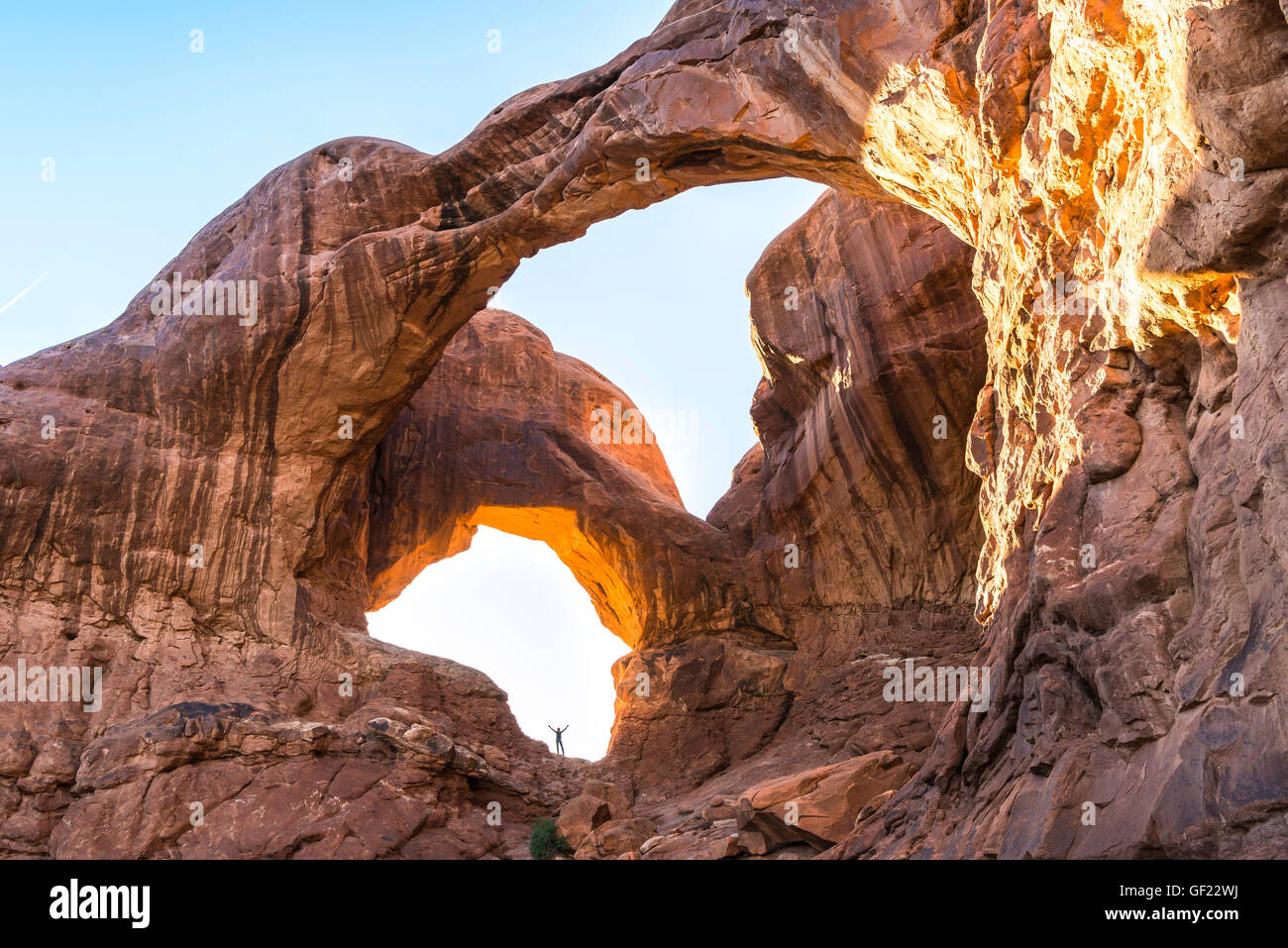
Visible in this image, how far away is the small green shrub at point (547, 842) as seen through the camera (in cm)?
1537

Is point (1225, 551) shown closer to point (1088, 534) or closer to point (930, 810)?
point (1088, 534)

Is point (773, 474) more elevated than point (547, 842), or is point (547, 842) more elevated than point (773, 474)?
point (773, 474)

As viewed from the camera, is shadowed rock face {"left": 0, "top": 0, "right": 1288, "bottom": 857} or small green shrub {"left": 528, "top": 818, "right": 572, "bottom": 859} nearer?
shadowed rock face {"left": 0, "top": 0, "right": 1288, "bottom": 857}

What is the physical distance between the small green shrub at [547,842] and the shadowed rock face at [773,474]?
899 millimetres

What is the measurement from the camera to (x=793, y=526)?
23328 mm

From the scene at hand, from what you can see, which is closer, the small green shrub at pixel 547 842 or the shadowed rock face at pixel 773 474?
the shadowed rock face at pixel 773 474

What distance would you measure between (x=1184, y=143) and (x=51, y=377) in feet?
60.1

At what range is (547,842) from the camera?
15.5 meters

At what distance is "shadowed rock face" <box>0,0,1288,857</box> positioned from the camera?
23.7ft

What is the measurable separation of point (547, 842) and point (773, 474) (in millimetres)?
11255

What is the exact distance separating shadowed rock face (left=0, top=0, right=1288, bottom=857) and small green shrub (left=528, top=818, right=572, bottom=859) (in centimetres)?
90

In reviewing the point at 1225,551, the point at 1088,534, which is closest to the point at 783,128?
the point at 1088,534

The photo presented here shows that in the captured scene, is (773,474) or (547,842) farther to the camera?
(773,474)

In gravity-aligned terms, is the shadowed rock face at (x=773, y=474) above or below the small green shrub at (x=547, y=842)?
above
